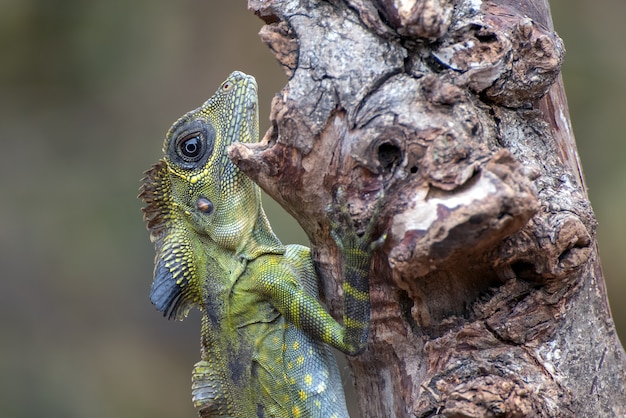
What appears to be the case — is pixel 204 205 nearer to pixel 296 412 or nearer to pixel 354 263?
pixel 354 263

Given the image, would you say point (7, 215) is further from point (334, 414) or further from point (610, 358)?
point (610, 358)

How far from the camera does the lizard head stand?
407 centimetres

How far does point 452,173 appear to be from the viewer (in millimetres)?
2650

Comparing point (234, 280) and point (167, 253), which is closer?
point (234, 280)

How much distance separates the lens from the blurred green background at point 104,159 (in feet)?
28.2

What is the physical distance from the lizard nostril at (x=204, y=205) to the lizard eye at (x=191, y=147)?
0.28 meters

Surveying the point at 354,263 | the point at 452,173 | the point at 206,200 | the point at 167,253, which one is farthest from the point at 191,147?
the point at 452,173

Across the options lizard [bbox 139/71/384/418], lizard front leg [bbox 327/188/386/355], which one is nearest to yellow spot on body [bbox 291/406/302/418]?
lizard [bbox 139/71/384/418]

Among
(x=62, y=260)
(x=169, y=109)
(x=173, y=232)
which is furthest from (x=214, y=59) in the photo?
(x=173, y=232)

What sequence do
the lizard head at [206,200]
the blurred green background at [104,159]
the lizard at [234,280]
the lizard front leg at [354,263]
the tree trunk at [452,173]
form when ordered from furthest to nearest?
the blurred green background at [104,159] < the lizard head at [206,200] < the lizard at [234,280] < the lizard front leg at [354,263] < the tree trunk at [452,173]

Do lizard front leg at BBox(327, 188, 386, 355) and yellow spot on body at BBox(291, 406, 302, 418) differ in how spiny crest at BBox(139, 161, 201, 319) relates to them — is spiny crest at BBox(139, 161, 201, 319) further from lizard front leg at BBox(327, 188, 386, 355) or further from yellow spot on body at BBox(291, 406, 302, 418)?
lizard front leg at BBox(327, 188, 386, 355)

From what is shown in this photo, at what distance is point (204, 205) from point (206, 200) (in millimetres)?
37

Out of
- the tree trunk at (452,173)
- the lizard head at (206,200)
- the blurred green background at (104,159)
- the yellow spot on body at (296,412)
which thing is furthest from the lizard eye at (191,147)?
the blurred green background at (104,159)

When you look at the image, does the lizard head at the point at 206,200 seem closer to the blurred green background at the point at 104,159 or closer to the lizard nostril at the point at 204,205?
the lizard nostril at the point at 204,205
